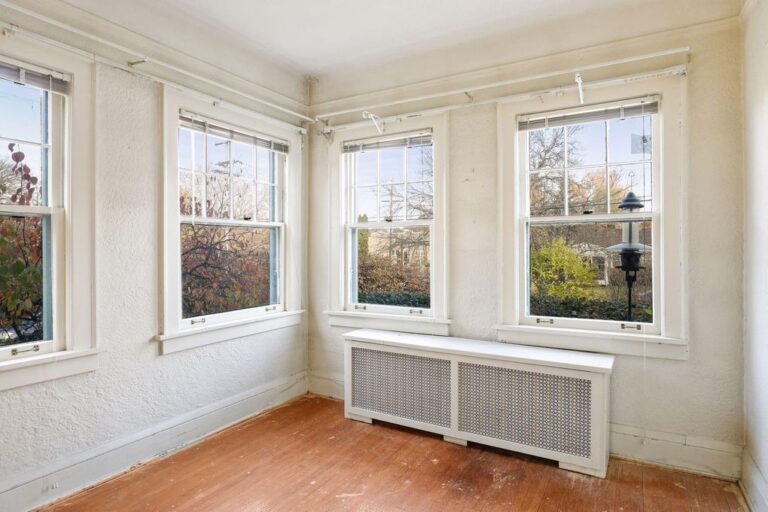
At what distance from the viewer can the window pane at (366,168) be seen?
3.82 metres

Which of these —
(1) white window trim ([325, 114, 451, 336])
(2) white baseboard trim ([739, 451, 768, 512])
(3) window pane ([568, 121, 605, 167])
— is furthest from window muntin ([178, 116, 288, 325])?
(2) white baseboard trim ([739, 451, 768, 512])

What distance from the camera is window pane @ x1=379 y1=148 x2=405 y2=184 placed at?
3.69m

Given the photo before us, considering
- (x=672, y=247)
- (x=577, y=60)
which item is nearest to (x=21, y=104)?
(x=577, y=60)

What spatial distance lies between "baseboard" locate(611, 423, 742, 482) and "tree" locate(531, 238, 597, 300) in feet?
3.01

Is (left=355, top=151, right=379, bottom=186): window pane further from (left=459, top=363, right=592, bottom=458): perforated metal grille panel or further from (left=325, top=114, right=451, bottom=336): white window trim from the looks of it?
(left=459, top=363, right=592, bottom=458): perforated metal grille panel

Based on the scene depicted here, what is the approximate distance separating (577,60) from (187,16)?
2633mm

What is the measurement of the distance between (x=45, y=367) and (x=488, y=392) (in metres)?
2.58

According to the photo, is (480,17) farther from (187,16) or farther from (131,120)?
(131,120)

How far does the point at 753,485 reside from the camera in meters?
2.29

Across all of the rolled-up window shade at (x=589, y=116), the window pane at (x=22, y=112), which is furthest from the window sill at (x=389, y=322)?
the window pane at (x=22, y=112)

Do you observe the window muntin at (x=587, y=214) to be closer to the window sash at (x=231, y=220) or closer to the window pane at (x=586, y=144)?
the window pane at (x=586, y=144)

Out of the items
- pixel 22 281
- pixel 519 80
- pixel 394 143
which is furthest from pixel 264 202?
pixel 519 80

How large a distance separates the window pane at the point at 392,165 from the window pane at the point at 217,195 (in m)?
1.28

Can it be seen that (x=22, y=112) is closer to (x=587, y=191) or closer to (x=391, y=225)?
(x=391, y=225)
